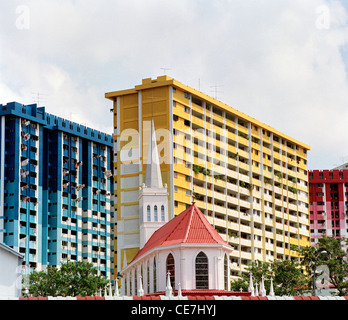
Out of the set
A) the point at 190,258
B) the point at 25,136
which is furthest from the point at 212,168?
the point at 190,258

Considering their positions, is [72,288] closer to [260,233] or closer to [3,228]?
[3,228]

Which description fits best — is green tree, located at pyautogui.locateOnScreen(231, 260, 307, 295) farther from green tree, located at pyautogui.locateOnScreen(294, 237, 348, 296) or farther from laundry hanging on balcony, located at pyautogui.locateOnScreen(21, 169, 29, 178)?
laundry hanging on balcony, located at pyautogui.locateOnScreen(21, 169, 29, 178)

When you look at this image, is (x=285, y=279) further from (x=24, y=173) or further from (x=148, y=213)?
(x=24, y=173)

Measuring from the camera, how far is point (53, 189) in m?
131

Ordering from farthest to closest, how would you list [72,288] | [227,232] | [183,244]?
[227,232]
[72,288]
[183,244]

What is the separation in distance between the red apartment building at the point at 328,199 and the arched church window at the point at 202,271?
108923mm

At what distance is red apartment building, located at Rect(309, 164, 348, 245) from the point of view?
169375 millimetres

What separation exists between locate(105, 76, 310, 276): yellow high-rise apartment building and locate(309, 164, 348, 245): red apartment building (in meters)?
33.5

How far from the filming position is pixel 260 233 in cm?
12294

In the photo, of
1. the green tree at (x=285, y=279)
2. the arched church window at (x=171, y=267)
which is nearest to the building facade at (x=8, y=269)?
the arched church window at (x=171, y=267)

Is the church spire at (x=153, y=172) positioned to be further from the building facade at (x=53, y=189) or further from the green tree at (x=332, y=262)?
the building facade at (x=53, y=189)
